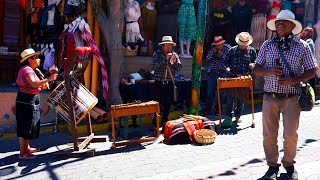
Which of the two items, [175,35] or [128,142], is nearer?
[128,142]

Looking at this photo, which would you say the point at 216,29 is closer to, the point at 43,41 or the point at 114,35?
the point at 114,35

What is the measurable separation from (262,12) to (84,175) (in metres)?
7.92

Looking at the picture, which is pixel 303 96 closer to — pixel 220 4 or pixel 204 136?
pixel 204 136

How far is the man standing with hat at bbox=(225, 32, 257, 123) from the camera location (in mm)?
7230

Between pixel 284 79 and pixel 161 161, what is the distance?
7.36ft

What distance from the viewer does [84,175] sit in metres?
4.82

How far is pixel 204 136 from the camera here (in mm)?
6117

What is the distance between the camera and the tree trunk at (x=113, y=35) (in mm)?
7547

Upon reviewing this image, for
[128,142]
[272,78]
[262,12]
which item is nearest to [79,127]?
[128,142]

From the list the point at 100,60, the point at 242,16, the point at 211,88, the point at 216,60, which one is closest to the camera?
the point at 100,60

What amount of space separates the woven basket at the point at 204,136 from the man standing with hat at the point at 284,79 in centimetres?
173

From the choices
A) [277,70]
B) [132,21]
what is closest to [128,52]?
[132,21]

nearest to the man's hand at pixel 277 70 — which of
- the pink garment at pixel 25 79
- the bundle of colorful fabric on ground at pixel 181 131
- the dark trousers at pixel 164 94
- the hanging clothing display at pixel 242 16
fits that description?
the bundle of colorful fabric on ground at pixel 181 131

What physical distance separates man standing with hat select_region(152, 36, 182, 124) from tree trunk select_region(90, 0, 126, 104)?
96cm
